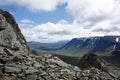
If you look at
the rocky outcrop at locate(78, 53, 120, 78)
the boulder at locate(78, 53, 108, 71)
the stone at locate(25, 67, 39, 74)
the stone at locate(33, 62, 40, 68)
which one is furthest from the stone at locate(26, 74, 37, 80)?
the boulder at locate(78, 53, 108, 71)

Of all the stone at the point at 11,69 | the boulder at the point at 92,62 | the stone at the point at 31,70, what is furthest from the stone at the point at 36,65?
the boulder at the point at 92,62

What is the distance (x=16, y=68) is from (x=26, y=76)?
77.6 inches

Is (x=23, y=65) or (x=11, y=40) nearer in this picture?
(x=23, y=65)

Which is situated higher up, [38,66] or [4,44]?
[4,44]

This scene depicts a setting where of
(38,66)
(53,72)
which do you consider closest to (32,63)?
(38,66)

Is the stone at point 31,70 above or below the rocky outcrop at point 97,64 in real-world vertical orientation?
above

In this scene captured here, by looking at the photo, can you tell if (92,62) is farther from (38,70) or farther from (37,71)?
(37,71)

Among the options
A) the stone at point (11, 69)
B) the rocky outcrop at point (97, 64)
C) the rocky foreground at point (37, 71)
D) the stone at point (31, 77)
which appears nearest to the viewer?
the stone at point (31, 77)

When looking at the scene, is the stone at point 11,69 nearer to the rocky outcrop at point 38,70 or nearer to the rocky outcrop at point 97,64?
the rocky outcrop at point 38,70

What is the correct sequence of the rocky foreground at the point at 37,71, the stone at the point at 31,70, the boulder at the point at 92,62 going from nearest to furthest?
the rocky foreground at the point at 37,71 → the stone at the point at 31,70 → the boulder at the point at 92,62

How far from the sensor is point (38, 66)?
31750 millimetres

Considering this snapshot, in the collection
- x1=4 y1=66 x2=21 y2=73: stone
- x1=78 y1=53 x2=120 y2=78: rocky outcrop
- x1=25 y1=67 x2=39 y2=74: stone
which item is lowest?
x1=78 y1=53 x2=120 y2=78: rocky outcrop

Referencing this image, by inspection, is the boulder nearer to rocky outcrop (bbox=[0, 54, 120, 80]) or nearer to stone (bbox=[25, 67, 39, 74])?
rocky outcrop (bbox=[0, 54, 120, 80])

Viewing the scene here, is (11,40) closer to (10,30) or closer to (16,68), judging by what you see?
(10,30)
